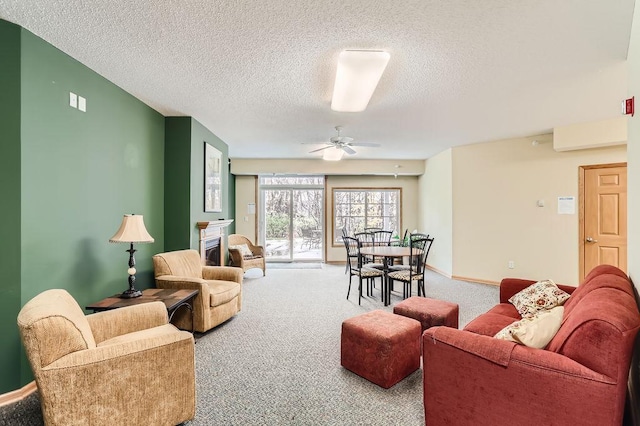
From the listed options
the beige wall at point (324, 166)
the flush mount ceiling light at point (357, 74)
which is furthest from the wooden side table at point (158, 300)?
the beige wall at point (324, 166)

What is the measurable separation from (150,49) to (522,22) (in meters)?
2.66

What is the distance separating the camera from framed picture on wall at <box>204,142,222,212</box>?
4.43 meters

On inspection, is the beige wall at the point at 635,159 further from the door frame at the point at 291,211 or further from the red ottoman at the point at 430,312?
the door frame at the point at 291,211

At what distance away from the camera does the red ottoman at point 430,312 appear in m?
2.67

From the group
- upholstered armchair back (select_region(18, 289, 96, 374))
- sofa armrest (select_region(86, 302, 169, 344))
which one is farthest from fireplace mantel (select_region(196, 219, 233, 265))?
upholstered armchair back (select_region(18, 289, 96, 374))

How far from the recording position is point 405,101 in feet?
10.9

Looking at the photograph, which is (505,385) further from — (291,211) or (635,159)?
(291,211)

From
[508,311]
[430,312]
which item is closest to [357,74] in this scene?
[430,312]

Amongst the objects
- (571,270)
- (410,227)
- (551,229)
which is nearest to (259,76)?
(551,229)

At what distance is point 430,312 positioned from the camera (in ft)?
8.95

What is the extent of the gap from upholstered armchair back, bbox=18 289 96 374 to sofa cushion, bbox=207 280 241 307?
1.56 metres

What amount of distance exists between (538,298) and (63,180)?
4051mm

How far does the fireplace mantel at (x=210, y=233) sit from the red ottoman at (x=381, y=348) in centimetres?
266

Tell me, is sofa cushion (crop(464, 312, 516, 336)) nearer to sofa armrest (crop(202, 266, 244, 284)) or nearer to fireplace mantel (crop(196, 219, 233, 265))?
sofa armrest (crop(202, 266, 244, 284))
